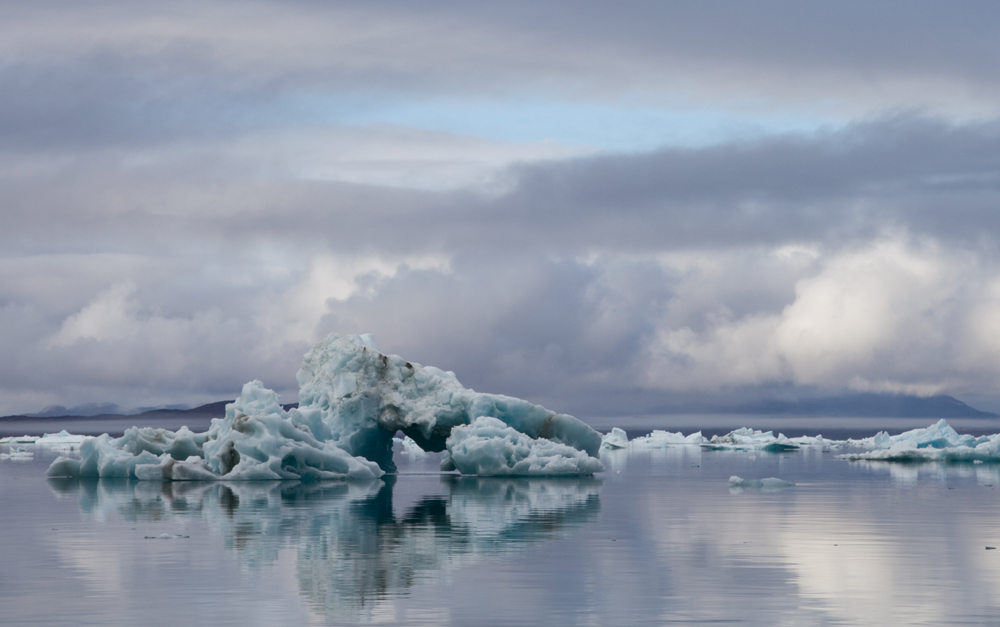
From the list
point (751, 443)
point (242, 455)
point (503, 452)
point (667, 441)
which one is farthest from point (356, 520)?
point (667, 441)

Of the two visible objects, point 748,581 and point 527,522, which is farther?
point 527,522

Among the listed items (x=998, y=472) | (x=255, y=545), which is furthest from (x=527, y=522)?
(x=998, y=472)

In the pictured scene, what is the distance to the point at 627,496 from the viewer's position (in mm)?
28969

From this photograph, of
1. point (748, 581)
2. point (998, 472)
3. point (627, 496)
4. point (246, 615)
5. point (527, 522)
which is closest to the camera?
point (246, 615)

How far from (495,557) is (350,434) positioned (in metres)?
Answer: 22.5

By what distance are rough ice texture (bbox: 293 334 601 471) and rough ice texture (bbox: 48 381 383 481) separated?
1989 mm

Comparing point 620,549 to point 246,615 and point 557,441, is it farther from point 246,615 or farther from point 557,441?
point 557,441

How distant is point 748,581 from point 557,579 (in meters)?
2.26

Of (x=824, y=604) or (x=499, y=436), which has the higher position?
(x=499, y=436)

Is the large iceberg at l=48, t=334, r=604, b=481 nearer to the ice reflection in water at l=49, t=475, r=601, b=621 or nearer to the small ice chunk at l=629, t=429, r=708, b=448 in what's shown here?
the ice reflection in water at l=49, t=475, r=601, b=621

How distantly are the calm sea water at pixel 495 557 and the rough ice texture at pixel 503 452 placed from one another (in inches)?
223

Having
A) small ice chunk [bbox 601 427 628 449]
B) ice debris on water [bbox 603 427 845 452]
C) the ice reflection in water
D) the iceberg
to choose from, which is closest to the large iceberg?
the ice reflection in water

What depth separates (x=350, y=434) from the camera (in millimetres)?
38031

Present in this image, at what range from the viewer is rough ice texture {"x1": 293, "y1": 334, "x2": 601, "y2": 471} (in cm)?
3747
